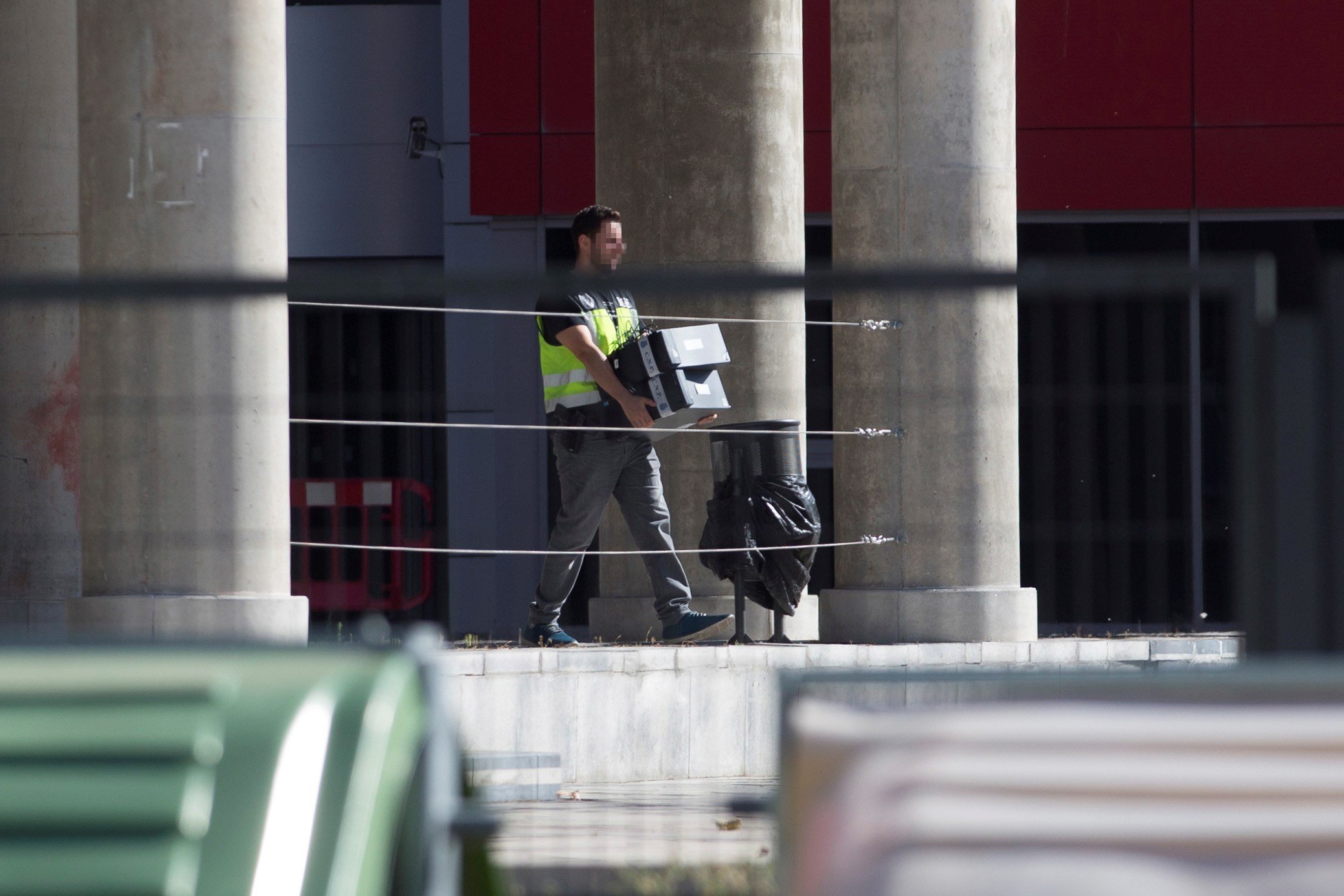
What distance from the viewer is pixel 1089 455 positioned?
18.9 ft

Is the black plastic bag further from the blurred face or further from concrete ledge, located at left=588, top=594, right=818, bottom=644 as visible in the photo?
the blurred face


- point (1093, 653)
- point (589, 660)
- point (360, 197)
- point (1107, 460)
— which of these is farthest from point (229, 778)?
point (360, 197)

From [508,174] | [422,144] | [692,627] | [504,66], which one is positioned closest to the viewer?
[692,627]

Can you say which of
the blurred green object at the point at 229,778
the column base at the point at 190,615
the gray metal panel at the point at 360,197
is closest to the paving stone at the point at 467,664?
the column base at the point at 190,615

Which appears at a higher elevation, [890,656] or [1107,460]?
[1107,460]

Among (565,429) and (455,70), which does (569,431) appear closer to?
(565,429)

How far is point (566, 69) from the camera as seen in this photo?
15.1 m

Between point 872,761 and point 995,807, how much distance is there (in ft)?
0.54

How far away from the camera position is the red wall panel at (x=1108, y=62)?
14.9 m

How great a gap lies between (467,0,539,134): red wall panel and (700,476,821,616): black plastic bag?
6.74 meters

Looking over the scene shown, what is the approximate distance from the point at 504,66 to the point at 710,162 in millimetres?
5284

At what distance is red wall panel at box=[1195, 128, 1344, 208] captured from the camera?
14984 mm

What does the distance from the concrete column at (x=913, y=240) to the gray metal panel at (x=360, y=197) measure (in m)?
6.85

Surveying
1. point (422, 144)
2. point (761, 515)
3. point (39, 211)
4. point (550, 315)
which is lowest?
point (761, 515)
